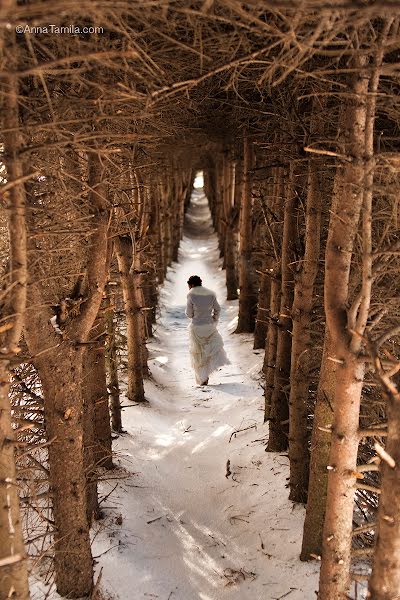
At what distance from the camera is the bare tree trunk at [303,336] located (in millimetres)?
5727

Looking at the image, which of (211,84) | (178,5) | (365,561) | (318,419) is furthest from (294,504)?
(178,5)

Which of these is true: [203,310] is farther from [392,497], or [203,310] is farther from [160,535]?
[392,497]

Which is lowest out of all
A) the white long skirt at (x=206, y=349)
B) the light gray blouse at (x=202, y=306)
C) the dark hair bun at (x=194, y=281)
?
the white long skirt at (x=206, y=349)

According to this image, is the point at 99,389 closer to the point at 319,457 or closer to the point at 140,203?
the point at 140,203

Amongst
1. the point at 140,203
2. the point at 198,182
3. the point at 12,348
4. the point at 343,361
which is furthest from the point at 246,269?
the point at 198,182

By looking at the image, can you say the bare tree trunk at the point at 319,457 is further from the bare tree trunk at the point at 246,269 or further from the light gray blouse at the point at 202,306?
the bare tree trunk at the point at 246,269

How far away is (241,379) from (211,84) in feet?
21.8

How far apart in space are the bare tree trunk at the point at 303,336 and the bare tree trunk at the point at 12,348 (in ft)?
10.1

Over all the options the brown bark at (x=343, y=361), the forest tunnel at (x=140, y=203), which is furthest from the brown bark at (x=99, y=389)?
the brown bark at (x=343, y=361)

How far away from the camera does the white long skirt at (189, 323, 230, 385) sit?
1056 centimetres

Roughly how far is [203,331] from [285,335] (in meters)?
3.50

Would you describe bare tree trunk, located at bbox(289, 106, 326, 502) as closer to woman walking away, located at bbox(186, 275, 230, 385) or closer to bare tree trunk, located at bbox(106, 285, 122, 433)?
bare tree trunk, located at bbox(106, 285, 122, 433)

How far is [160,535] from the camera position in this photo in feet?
20.9

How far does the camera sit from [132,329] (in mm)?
9656
